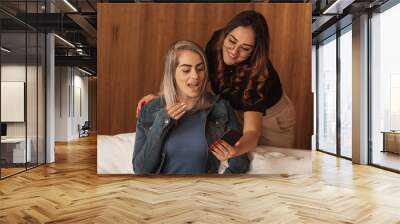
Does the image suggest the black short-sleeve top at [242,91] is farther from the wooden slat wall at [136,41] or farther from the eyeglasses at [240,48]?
the wooden slat wall at [136,41]

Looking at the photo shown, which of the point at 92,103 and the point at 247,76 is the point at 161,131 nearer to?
the point at 247,76

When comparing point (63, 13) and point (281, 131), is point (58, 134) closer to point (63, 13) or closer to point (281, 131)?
point (63, 13)

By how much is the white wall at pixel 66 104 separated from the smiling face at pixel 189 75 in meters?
11.5

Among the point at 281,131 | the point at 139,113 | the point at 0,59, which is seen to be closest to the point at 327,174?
the point at 281,131

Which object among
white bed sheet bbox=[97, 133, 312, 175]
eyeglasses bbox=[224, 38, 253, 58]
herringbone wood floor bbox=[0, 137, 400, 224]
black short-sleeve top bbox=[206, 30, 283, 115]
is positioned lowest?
herringbone wood floor bbox=[0, 137, 400, 224]

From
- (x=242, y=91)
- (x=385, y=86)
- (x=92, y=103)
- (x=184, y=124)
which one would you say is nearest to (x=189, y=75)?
(x=184, y=124)

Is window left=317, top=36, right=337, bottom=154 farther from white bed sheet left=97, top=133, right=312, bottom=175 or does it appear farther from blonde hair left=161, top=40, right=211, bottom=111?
blonde hair left=161, top=40, right=211, bottom=111

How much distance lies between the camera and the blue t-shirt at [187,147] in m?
6.97

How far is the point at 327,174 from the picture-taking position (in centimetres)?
755

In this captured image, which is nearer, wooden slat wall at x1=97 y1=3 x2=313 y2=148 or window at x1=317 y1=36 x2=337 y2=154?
wooden slat wall at x1=97 y1=3 x2=313 y2=148

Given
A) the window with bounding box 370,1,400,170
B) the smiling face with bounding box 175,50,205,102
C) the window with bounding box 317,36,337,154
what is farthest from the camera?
the window with bounding box 317,36,337,154

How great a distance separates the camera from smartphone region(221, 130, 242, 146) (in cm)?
713

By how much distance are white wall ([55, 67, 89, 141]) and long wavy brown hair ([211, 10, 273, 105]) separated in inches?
464

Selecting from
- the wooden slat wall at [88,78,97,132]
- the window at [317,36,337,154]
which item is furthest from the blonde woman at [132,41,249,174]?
the wooden slat wall at [88,78,97,132]
